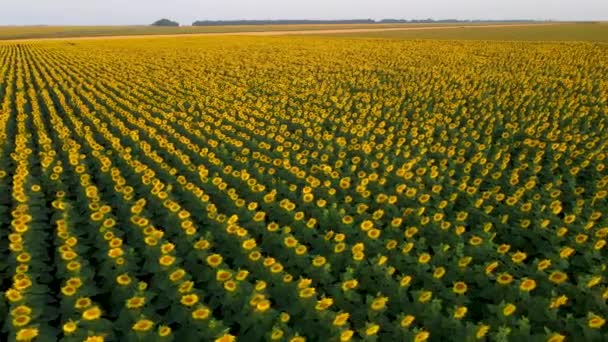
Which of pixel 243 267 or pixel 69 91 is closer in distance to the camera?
pixel 243 267

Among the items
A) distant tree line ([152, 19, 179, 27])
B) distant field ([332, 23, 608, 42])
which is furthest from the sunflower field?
distant tree line ([152, 19, 179, 27])

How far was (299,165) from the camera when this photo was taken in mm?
8547

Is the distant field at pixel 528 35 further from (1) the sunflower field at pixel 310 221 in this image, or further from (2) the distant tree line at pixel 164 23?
(2) the distant tree line at pixel 164 23

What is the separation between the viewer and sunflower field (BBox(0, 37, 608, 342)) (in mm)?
4051

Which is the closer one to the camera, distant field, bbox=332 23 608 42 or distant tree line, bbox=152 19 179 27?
distant field, bbox=332 23 608 42

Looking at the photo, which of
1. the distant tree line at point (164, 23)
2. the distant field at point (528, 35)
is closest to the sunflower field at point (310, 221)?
the distant field at point (528, 35)

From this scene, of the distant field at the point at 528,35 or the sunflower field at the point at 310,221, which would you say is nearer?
the sunflower field at the point at 310,221

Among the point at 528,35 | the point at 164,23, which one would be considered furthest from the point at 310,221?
the point at 164,23

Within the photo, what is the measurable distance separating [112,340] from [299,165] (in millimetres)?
5097

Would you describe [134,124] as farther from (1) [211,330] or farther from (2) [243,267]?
(1) [211,330]

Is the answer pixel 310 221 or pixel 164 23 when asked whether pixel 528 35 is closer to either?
pixel 310 221

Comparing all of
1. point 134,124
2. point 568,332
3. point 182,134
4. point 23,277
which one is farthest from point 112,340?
point 134,124

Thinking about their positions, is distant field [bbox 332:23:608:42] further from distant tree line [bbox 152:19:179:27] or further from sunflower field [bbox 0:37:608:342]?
distant tree line [bbox 152:19:179:27]

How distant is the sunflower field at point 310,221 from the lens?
4051mm
